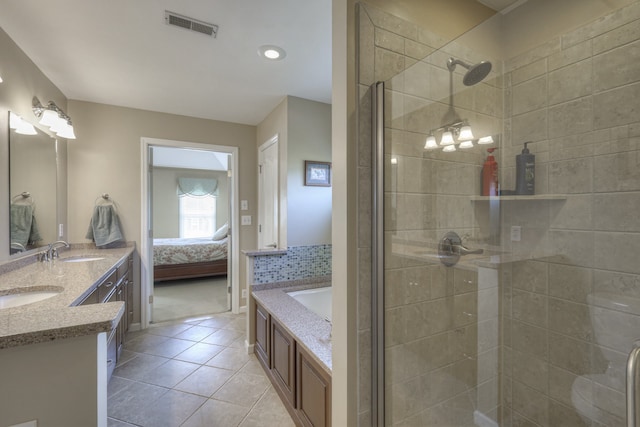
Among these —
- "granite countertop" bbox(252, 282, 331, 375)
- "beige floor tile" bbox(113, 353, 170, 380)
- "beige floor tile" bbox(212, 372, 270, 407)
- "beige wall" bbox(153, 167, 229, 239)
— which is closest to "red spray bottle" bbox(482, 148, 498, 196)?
"granite countertop" bbox(252, 282, 331, 375)

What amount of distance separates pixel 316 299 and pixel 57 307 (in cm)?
185

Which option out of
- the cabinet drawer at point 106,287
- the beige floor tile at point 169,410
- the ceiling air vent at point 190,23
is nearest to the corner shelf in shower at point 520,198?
the ceiling air vent at point 190,23

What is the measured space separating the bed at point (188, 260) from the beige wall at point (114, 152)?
172cm

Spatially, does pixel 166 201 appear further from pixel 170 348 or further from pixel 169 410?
pixel 169 410

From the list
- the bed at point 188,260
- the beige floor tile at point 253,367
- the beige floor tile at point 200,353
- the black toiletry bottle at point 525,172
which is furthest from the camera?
the bed at point 188,260

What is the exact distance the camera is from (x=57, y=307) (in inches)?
48.2

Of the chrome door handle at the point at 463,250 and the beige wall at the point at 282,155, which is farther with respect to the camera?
the beige wall at the point at 282,155

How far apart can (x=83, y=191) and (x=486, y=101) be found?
12.3 feet

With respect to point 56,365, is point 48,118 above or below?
above

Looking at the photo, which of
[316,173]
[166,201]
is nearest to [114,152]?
[316,173]

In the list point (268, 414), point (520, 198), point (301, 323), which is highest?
point (520, 198)

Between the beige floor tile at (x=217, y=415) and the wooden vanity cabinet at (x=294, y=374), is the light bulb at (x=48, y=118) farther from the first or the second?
the beige floor tile at (x=217, y=415)

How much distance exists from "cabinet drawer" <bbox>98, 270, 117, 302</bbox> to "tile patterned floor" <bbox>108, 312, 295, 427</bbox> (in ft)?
2.40

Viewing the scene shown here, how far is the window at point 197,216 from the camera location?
6.91 meters
